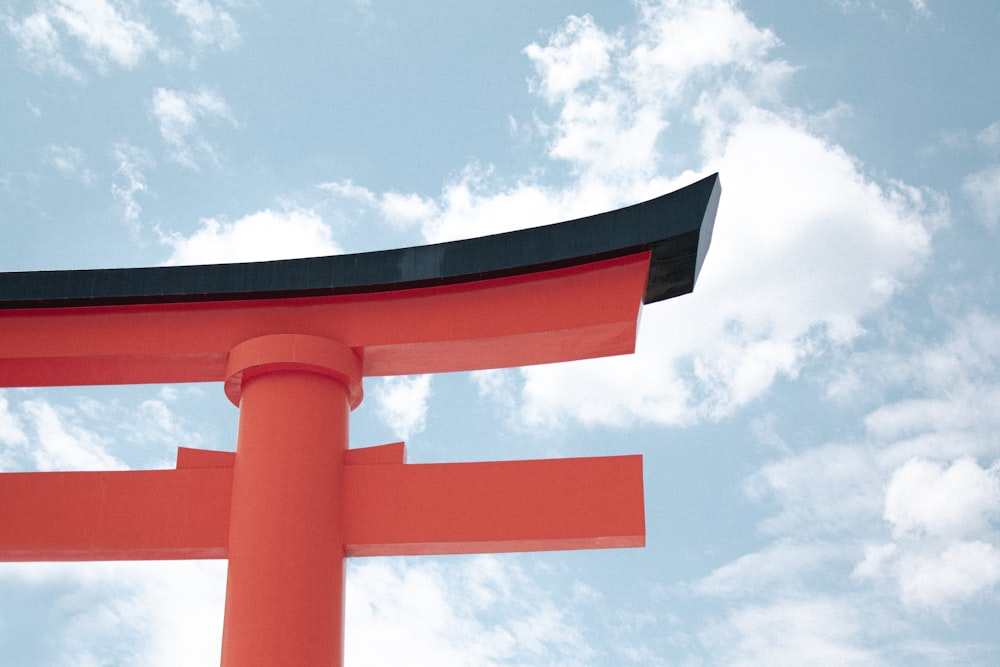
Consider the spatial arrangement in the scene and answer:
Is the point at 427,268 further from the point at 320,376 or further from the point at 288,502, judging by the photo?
the point at 288,502

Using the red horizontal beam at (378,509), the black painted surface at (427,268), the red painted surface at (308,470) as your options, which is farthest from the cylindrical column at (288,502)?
the black painted surface at (427,268)

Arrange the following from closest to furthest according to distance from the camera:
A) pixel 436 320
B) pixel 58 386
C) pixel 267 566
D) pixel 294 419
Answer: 1. pixel 267 566
2. pixel 294 419
3. pixel 436 320
4. pixel 58 386

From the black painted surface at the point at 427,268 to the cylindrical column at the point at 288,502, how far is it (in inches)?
17.9

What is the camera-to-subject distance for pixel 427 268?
6.64 meters

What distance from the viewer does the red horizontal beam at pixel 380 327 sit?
6.58 m

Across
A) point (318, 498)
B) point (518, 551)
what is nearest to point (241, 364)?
point (318, 498)

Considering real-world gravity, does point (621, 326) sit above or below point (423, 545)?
above

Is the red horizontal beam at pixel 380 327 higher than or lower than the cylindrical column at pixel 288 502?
higher

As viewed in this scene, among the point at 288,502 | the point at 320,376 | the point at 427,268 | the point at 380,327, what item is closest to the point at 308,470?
the point at 288,502

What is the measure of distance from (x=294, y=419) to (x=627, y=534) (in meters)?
1.99

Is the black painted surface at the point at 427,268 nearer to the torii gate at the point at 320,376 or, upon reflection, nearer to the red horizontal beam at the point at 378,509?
the torii gate at the point at 320,376

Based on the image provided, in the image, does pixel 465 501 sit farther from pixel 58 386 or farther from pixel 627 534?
pixel 58 386

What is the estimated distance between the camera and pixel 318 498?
6.08 m

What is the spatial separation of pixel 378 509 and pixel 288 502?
522 mm
